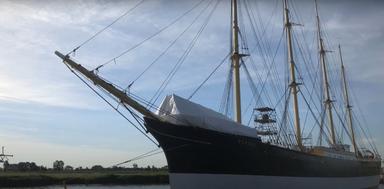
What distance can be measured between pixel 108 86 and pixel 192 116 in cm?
498

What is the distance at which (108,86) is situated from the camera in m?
27.1

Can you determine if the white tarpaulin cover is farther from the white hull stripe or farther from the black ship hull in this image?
the white hull stripe

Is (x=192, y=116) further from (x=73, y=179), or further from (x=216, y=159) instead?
(x=73, y=179)

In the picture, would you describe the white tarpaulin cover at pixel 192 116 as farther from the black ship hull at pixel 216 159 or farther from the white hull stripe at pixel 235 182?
the white hull stripe at pixel 235 182

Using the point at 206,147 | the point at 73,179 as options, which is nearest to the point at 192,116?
the point at 206,147

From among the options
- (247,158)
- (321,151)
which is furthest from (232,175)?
(321,151)

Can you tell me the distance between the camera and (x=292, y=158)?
33406mm

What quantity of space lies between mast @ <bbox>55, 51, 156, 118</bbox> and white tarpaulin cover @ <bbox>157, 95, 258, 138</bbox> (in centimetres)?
101

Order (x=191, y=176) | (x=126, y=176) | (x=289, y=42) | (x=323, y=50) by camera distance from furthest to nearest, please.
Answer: (x=126, y=176) < (x=323, y=50) < (x=289, y=42) < (x=191, y=176)

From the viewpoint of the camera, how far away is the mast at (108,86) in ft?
87.5

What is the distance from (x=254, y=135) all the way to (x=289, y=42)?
69.7 feet

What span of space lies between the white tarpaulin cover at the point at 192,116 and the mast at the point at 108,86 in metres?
1.01

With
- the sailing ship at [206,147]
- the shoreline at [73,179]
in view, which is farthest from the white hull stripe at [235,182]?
the shoreline at [73,179]

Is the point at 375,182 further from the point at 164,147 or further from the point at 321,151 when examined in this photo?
the point at 164,147
